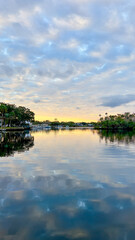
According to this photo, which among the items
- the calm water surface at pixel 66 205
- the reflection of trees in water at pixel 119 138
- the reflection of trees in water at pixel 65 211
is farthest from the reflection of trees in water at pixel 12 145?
the reflection of trees in water at pixel 119 138

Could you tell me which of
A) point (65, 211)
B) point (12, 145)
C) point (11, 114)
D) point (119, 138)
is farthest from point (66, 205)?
point (11, 114)

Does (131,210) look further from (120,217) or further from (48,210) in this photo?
(48,210)

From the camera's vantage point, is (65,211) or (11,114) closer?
(65,211)

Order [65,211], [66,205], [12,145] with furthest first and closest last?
1. [12,145]
2. [66,205]
3. [65,211]

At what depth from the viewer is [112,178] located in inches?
537

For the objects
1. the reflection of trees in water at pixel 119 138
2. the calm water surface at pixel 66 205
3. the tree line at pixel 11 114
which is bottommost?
the reflection of trees in water at pixel 119 138

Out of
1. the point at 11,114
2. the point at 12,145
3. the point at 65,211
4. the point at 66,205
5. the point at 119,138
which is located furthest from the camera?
the point at 11,114

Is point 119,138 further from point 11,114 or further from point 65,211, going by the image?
point 11,114

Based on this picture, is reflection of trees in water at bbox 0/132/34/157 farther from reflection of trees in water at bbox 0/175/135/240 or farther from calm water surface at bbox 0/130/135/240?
reflection of trees in water at bbox 0/175/135/240

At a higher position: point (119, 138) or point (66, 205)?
point (66, 205)

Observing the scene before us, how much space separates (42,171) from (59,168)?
1.90 m

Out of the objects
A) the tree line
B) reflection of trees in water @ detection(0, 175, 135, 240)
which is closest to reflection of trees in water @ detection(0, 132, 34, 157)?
reflection of trees in water @ detection(0, 175, 135, 240)

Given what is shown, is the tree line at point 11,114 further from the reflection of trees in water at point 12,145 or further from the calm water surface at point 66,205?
the calm water surface at point 66,205

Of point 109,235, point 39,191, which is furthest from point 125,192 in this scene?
point 39,191
